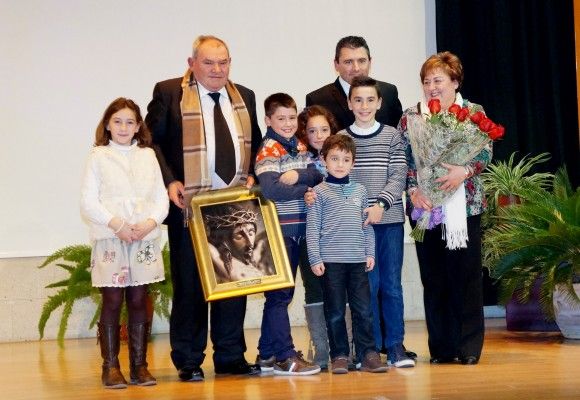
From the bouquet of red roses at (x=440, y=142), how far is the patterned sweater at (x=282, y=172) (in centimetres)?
49

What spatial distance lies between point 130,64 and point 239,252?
3271 millimetres

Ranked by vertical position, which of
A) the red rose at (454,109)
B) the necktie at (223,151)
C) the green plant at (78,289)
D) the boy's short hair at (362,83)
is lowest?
the green plant at (78,289)

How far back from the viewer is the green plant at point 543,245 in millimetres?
5953

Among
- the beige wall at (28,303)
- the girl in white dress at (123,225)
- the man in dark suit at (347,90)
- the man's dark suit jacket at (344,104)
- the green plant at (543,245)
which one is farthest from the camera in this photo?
the beige wall at (28,303)

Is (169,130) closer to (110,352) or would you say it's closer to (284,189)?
(284,189)

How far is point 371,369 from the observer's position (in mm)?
4797

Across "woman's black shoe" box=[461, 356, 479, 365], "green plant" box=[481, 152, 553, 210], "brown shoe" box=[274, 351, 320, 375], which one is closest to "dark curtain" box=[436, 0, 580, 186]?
"green plant" box=[481, 152, 553, 210]

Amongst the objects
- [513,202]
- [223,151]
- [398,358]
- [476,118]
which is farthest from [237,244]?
[513,202]

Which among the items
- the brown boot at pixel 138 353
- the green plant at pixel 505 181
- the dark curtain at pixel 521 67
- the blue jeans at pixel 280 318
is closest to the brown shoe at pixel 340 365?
the blue jeans at pixel 280 318

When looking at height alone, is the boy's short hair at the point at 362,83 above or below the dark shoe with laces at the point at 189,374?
above

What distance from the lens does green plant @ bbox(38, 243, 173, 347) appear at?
6.89 m

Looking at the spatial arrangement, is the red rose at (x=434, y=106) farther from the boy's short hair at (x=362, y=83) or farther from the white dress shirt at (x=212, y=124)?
the white dress shirt at (x=212, y=124)

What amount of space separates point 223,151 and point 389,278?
990mm

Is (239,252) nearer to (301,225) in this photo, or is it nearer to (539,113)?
(301,225)
